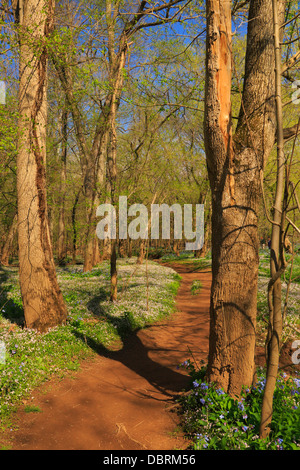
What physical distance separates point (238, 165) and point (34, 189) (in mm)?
5752

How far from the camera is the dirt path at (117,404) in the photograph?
4453 millimetres

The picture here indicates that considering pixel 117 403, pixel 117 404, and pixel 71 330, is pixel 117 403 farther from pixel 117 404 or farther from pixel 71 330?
pixel 71 330

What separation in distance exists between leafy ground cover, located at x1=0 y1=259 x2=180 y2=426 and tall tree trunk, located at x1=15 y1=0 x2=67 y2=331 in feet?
2.04

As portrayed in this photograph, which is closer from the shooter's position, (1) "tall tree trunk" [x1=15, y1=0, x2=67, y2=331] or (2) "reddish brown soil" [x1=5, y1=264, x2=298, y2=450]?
(2) "reddish brown soil" [x1=5, y1=264, x2=298, y2=450]

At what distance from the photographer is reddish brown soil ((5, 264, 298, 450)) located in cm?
445

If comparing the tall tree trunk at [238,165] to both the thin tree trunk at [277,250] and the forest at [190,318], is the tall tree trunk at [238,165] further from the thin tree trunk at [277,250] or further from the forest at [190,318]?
the thin tree trunk at [277,250]

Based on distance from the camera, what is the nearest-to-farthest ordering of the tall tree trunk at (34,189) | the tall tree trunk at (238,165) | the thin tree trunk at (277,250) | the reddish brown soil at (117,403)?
the thin tree trunk at (277,250) < the reddish brown soil at (117,403) < the tall tree trunk at (238,165) < the tall tree trunk at (34,189)

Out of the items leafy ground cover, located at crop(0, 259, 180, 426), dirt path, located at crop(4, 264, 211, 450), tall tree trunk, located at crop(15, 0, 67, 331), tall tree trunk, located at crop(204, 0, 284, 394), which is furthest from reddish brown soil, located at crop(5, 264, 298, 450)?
tall tree trunk, located at crop(15, 0, 67, 331)

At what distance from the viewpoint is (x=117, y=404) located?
5660 mm

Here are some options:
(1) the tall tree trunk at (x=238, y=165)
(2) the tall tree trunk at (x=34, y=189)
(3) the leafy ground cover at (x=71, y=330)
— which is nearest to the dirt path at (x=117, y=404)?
(3) the leafy ground cover at (x=71, y=330)

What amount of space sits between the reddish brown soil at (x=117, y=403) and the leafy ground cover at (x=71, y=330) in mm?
308

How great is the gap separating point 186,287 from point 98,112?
35.6ft

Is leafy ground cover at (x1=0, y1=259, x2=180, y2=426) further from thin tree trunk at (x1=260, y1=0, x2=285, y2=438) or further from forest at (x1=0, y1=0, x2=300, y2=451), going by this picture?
thin tree trunk at (x1=260, y1=0, x2=285, y2=438)

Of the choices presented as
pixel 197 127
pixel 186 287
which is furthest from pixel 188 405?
pixel 197 127
